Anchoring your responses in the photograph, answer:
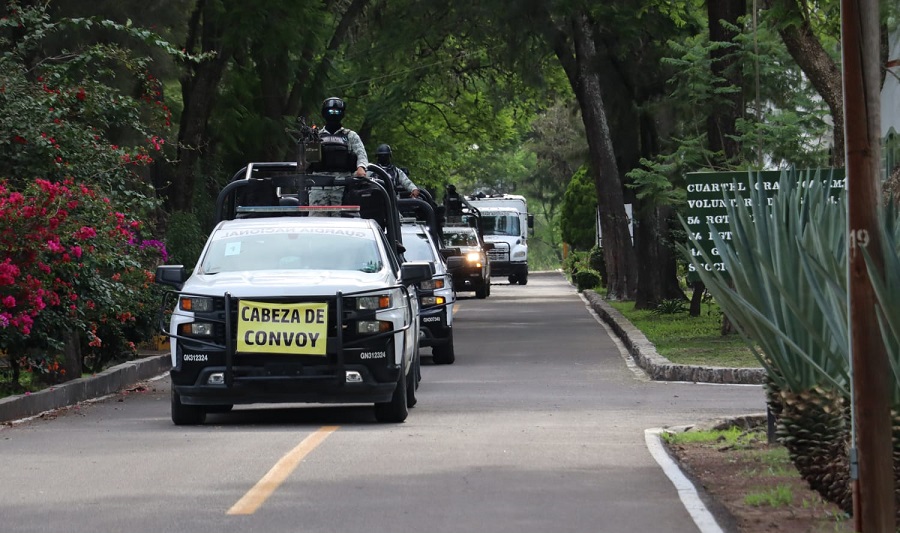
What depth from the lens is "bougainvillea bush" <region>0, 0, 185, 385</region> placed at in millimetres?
15719

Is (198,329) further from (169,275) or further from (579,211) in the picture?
(579,211)

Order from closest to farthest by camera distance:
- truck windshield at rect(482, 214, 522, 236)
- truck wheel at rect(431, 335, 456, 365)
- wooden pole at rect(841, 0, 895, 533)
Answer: wooden pole at rect(841, 0, 895, 533)
truck wheel at rect(431, 335, 456, 365)
truck windshield at rect(482, 214, 522, 236)

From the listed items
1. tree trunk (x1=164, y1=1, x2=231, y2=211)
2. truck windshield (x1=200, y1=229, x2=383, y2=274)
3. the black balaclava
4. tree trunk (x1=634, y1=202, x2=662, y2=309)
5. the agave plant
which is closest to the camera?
the agave plant

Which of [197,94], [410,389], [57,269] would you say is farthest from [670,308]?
[57,269]

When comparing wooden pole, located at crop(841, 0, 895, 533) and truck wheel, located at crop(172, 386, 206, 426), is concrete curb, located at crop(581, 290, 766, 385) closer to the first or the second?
truck wheel, located at crop(172, 386, 206, 426)

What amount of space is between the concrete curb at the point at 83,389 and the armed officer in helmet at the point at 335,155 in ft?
10.3

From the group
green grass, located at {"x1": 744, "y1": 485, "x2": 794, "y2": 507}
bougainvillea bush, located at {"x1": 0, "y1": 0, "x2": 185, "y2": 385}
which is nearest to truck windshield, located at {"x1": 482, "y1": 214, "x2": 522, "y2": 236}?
bougainvillea bush, located at {"x1": 0, "y1": 0, "x2": 185, "y2": 385}

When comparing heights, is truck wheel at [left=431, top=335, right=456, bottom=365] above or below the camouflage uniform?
below

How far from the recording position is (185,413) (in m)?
14.2

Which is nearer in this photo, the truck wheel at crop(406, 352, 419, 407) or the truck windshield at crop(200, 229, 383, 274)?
the truck windshield at crop(200, 229, 383, 274)

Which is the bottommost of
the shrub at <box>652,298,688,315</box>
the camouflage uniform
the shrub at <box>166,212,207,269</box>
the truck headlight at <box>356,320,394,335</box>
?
the shrub at <box>652,298,688,315</box>

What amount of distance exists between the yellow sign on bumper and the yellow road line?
75 cm

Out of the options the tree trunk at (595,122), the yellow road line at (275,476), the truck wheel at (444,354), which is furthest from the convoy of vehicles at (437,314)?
the tree trunk at (595,122)

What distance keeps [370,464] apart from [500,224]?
177ft
